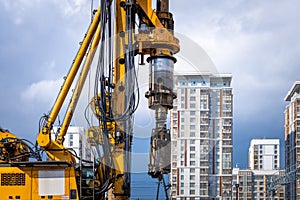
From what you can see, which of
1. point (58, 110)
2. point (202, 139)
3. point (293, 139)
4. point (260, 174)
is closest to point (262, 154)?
point (260, 174)

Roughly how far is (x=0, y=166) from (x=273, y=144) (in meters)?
64.4

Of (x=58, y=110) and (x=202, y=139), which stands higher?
(x=58, y=110)

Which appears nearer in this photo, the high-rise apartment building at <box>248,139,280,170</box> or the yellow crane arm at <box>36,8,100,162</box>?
the yellow crane arm at <box>36,8,100,162</box>

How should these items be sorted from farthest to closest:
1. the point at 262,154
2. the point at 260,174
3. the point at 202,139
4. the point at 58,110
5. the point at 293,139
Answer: the point at 262,154
the point at 260,174
the point at 293,139
the point at 202,139
the point at 58,110

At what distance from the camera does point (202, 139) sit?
124 ft

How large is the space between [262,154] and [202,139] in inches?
1310

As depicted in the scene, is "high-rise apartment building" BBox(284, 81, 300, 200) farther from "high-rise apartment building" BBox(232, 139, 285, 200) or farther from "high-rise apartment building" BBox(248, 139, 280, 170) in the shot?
"high-rise apartment building" BBox(248, 139, 280, 170)

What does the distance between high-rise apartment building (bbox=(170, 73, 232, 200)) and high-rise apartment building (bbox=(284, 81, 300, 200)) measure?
185 inches

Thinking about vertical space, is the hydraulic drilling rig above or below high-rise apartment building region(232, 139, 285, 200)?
above

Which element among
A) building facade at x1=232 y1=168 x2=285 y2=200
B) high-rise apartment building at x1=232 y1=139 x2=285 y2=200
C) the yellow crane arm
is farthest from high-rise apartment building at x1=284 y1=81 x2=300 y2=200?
the yellow crane arm

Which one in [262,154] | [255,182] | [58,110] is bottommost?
[255,182]

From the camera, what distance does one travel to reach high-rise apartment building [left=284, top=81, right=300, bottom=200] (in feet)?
133

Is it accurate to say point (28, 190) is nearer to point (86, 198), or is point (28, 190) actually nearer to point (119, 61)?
point (86, 198)

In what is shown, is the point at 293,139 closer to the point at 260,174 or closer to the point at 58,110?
the point at 260,174
